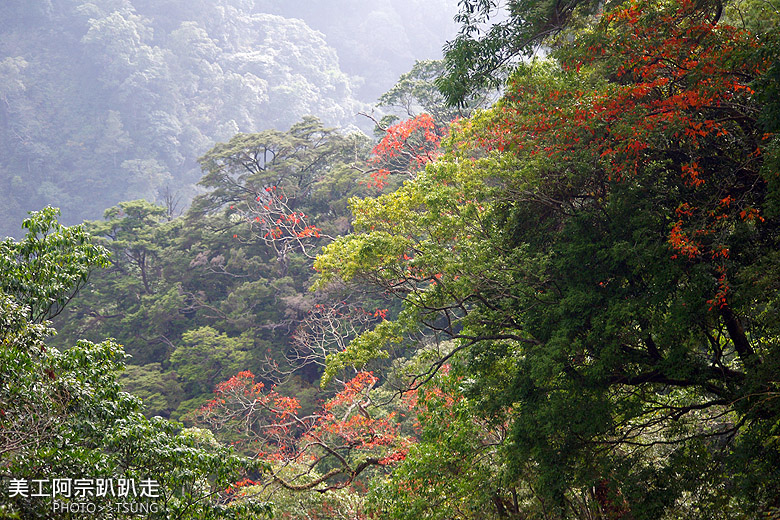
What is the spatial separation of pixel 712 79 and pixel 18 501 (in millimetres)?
5834

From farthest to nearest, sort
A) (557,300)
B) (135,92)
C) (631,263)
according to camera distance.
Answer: (135,92), (557,300), (631,263)

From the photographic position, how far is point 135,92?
142 ft

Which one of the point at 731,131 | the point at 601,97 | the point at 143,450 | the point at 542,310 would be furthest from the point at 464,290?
the point at 143,450

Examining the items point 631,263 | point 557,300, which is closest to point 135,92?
point 557,300

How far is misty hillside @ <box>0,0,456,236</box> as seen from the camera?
40188 millimetres

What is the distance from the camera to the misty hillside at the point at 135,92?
40188 mm

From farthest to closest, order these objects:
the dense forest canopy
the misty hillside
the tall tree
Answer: the misty hillside
the tall tree
the dense forest canopy

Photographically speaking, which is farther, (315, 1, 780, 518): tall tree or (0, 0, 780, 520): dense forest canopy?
(315, 1, 780, 518): tall tree

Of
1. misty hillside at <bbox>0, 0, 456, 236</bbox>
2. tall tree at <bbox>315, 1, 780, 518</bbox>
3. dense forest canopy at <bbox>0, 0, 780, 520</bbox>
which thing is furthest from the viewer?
misty hillside at <bbox>0, 0, 456, 236</bbox>

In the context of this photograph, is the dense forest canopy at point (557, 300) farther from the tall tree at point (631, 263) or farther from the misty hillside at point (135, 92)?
the misty hillside at point (135, 92)

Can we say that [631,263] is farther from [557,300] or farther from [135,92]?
[135,92]

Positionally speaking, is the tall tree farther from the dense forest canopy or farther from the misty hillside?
the misty hillside

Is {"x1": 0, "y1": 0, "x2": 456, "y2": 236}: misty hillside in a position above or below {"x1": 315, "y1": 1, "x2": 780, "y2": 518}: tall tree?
above

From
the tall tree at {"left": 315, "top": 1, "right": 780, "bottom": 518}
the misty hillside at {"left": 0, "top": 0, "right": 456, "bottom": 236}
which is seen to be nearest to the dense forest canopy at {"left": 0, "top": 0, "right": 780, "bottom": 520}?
the tall tree at {"left": 315, "top": 1, "right": 780, "bottom": 518}
